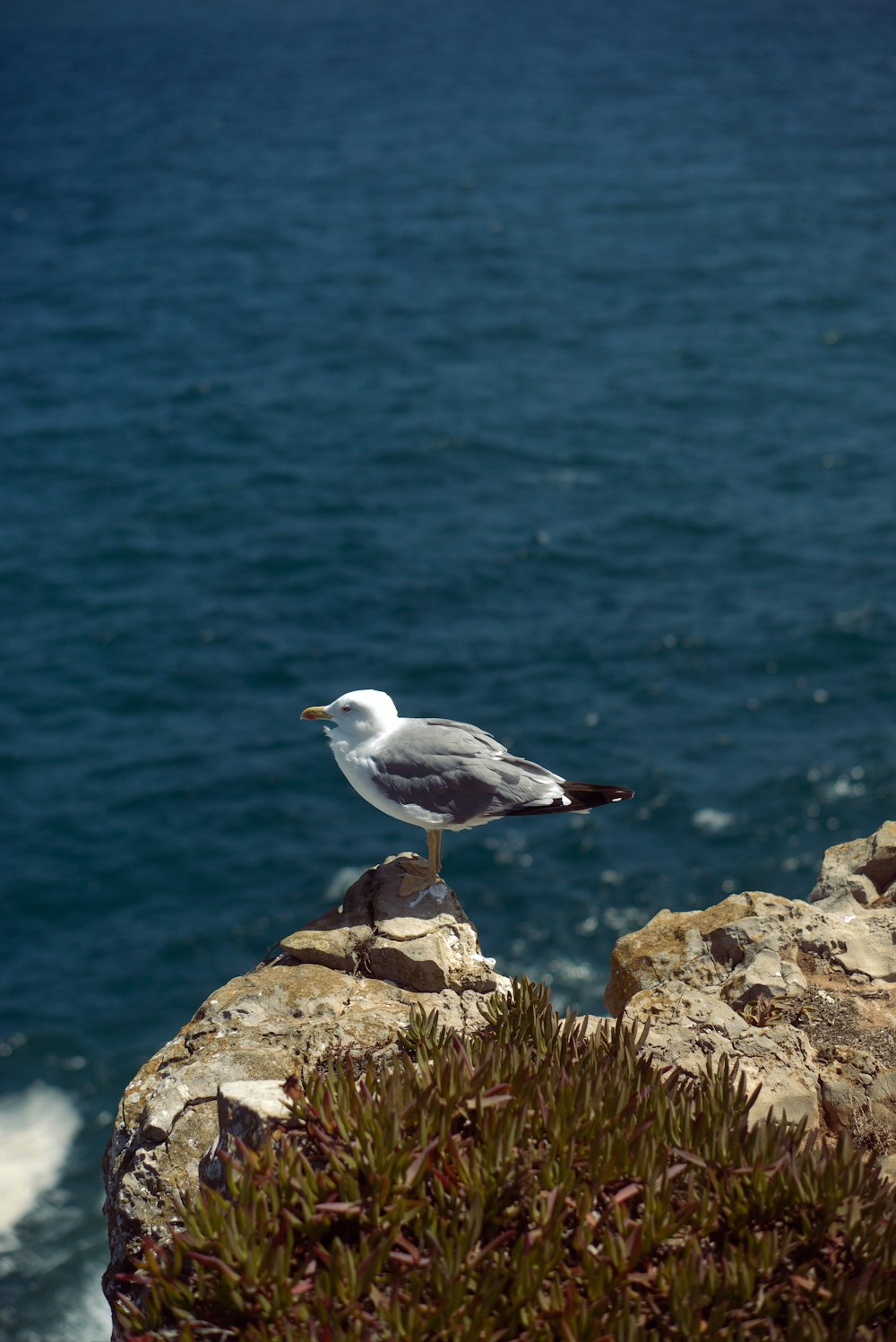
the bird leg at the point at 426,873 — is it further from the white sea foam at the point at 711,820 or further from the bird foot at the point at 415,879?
the white sea foam at the point at 711,820

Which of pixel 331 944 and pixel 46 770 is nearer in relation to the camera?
pixel 331 944

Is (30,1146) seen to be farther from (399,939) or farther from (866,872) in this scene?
(866,872)

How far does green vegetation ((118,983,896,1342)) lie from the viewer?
7.11 meters

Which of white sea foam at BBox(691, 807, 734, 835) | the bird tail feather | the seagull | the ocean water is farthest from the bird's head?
white sea foam at BBox(691, 807, 734, 835)

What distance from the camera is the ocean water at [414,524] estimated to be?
29.4 metres

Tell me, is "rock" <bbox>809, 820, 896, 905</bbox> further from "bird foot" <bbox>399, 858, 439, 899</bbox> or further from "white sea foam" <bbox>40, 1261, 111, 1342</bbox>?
"white sea foam" <bbox>40, 1261, 111, 1342</bbox>

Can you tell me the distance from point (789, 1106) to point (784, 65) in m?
76.8

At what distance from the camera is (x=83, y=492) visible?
137ft

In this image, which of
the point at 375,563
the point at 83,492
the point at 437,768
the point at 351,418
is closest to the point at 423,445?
the point at 351,418

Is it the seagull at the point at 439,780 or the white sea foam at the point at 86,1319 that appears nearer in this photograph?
the seagull at the point at 439,780

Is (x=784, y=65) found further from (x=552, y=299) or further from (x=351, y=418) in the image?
(x=351, y=418)

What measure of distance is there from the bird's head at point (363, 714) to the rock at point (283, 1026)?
126cm

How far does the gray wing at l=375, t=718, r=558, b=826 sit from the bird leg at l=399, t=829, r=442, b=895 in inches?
9.8

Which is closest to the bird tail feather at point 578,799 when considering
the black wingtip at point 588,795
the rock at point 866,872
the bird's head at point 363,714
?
the black wingtip at point 588,795
